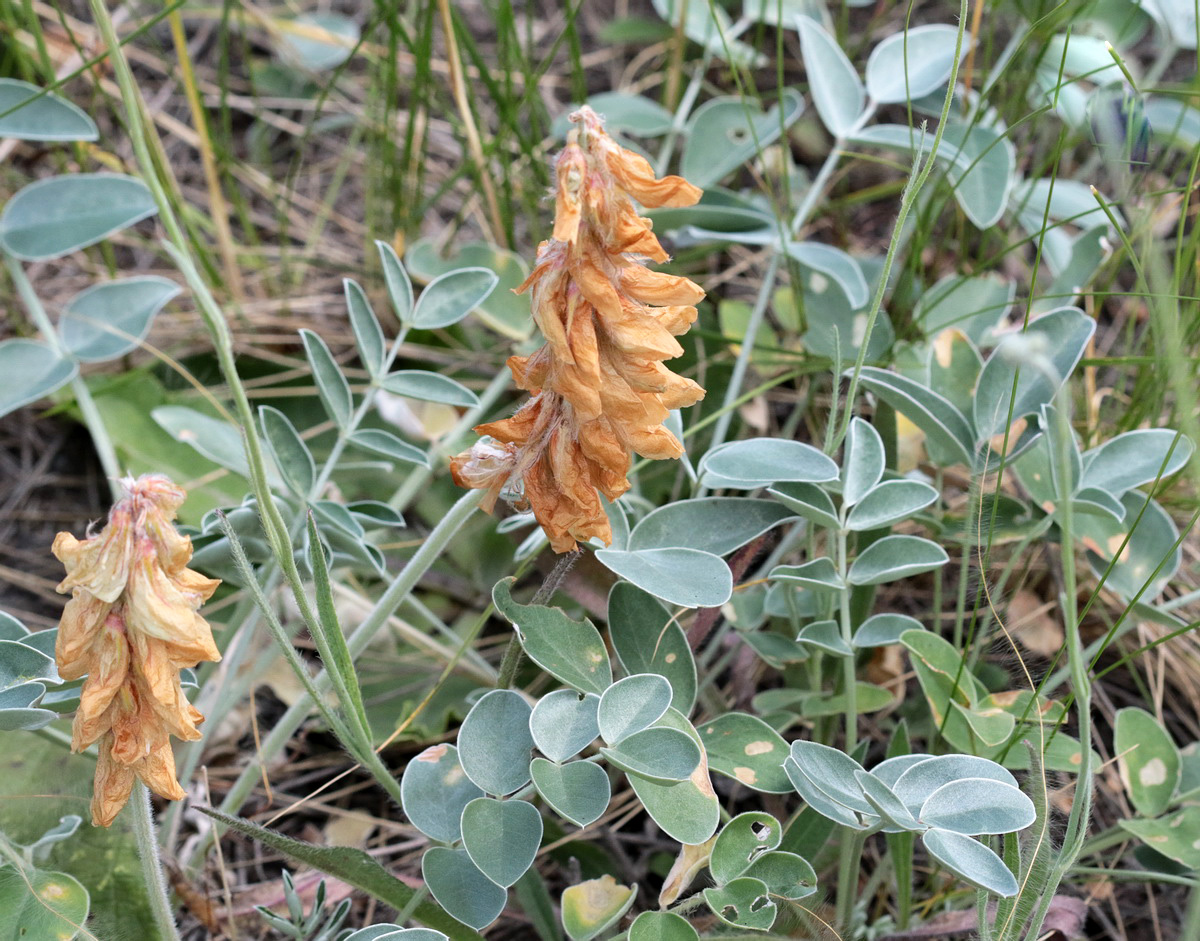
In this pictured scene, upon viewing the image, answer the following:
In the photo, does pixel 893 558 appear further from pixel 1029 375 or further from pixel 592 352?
pixel 592 352

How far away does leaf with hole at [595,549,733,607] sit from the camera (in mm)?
1249

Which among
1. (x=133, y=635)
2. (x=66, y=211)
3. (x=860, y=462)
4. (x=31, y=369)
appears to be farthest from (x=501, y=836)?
(x=66, y=211)

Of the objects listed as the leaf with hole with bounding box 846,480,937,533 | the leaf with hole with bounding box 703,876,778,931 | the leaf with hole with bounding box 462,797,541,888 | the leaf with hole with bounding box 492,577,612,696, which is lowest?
the leaf with hole with bounding box 703,876,778,931

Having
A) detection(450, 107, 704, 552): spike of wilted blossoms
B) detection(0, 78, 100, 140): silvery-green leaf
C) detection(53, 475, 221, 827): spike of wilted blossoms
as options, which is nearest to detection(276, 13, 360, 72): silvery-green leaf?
detection(0, 78, 100, 140): silvery-green leaf

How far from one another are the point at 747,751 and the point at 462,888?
39 cm

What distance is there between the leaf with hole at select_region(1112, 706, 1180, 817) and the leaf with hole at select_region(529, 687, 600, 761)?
0.78m

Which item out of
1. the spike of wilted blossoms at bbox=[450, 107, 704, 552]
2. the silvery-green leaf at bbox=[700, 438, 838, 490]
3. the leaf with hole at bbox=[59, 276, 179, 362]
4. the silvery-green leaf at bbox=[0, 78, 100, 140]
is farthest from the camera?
the leaf with hole at bbox=[59, 276, 179, 362]

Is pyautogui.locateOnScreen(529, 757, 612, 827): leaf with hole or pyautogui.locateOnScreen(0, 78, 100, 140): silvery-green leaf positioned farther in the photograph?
pyautogui.locateOnScreen(0, 78, 100, 140): silvery-green leaf

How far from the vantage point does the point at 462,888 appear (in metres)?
1.24

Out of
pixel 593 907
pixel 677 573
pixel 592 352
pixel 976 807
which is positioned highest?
pixel 592 352

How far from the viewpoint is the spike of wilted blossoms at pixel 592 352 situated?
101 cm

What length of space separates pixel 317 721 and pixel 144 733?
0.70 m

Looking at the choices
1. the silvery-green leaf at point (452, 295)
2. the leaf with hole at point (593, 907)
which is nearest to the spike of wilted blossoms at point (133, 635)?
the leaf with hole at point (593, 907)

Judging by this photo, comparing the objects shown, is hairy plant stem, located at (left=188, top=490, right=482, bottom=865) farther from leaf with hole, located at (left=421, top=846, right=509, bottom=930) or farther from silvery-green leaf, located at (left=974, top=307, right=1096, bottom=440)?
silvery-green leaf, located at (left=974, top=307, right=1096, bottom=440)
